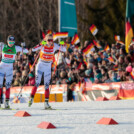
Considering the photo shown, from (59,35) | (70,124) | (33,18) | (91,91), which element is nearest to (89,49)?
(59,35)

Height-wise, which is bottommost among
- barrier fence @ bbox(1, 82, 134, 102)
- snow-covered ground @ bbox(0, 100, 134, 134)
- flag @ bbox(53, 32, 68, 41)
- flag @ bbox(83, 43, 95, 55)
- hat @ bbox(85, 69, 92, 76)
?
barrier fence @ bbox(1, 82, 134, 102)

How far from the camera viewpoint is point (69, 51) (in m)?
18.2

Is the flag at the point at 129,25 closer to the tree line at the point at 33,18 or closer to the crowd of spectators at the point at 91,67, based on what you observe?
the crowd of spectators at the point at 91,67

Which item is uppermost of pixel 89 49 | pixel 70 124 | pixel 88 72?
pixel 89 49

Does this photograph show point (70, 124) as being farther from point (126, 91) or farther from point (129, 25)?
point (129, 25)

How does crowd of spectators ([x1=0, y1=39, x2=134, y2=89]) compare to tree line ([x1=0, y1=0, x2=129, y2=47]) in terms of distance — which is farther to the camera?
tree line ([x1=0, y1=0, x2=129, y2=47])

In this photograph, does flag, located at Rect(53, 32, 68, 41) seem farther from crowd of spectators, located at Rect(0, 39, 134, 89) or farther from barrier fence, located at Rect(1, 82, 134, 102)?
barrier fence, located at Rect(1, 82, 134, 102)

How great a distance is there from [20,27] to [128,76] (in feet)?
74.0

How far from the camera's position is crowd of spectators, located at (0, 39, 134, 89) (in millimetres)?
14906

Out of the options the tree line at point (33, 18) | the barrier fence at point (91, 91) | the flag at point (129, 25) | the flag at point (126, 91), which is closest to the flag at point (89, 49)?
the flag at point (129, 25)

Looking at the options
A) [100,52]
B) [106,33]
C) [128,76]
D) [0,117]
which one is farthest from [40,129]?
[106,33]

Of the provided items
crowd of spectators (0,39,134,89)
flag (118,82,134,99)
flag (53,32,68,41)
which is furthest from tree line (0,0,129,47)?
flag (118,82,134,99)

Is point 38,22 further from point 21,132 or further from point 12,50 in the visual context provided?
point 21,132

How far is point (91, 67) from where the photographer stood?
50.9 feet
